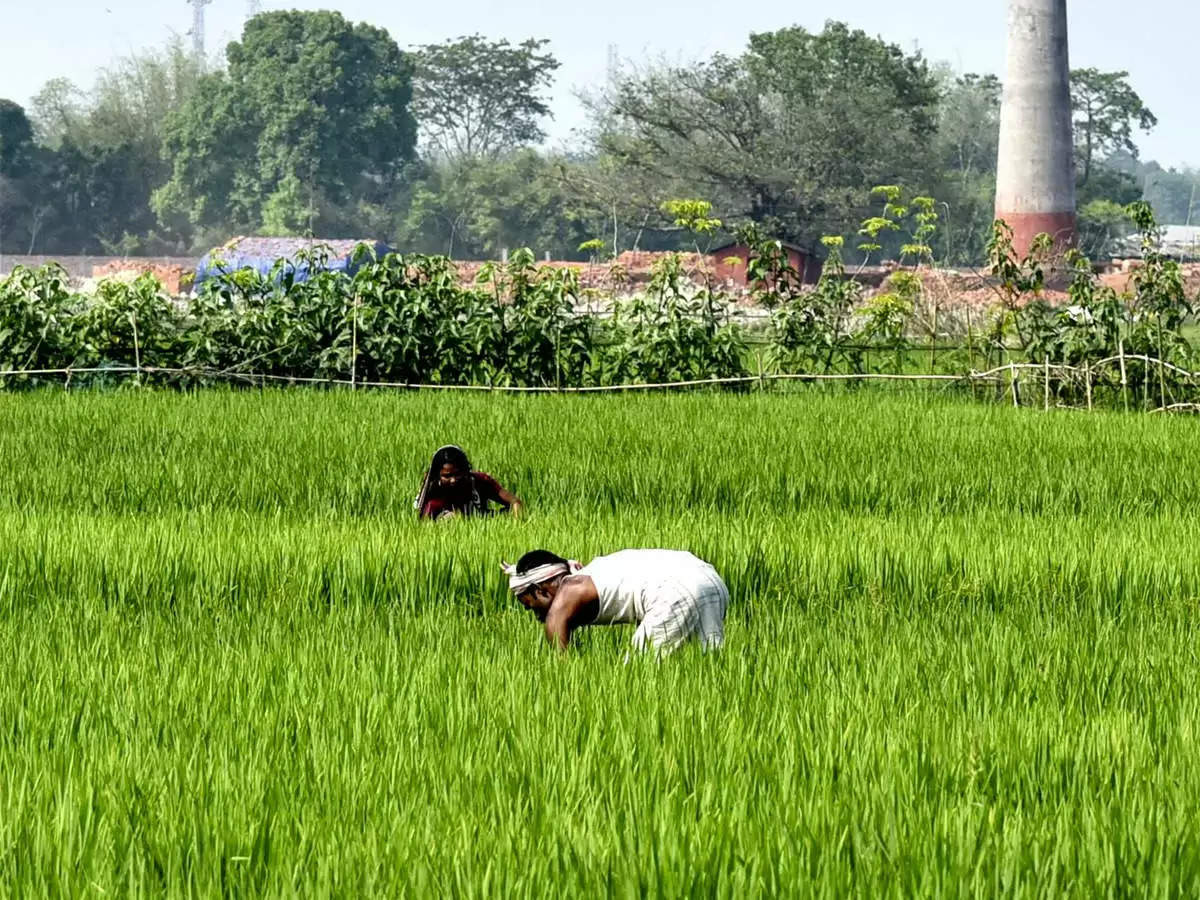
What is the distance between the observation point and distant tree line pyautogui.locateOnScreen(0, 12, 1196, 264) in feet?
137

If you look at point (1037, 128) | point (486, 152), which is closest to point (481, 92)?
point (486, 152)

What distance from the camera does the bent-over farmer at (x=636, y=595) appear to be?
486 cm

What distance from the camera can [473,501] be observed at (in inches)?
312

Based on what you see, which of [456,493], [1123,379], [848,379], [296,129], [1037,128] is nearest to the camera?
[456,493]

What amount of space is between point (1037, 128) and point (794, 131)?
10.7 metres

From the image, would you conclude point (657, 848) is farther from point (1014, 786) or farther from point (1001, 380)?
point (1001, 380)

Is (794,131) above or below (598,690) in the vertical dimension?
above

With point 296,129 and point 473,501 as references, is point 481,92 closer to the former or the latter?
point 296,129

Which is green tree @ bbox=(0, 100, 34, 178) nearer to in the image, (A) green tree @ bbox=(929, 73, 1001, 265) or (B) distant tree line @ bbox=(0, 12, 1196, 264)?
(B) distant tree line @ bbox=(0, 12, 1196, 264)

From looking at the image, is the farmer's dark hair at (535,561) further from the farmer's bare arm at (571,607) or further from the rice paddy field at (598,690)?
the rice paddy field at (598,690)

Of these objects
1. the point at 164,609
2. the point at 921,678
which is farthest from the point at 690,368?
the point at 921,678

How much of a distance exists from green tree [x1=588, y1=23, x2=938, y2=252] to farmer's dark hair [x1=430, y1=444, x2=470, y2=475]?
Answer: 33.1m

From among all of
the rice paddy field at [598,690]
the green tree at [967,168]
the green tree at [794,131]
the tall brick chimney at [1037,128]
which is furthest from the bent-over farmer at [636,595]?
the green tree at [794,131]

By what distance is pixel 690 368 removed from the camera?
14.7m
